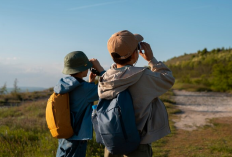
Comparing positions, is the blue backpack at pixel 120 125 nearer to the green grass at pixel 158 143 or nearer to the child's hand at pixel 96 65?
the child's hand at pixel 96 65

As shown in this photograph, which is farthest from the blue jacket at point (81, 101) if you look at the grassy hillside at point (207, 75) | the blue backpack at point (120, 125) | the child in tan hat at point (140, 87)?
the grassy hillside at point (207, 75)

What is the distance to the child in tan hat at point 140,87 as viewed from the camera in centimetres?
208

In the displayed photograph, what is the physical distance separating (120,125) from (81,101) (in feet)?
3.23

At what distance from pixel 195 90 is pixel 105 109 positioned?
21.1 meters

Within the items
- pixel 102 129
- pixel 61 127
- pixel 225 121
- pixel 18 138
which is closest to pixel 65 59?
pixel 61 127

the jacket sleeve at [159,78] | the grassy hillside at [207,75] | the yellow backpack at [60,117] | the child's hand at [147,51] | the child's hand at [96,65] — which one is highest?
the child's hand at [147,51]

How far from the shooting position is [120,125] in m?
1.97

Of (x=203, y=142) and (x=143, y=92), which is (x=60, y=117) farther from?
(x=203, y=142)

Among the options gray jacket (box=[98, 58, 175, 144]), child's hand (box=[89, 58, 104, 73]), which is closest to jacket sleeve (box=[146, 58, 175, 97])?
gray jacket (box=[98, 58, 175, 144])

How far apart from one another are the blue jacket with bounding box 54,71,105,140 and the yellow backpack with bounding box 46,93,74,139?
0.26 ft

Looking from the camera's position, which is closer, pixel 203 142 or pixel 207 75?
pixel 203 142

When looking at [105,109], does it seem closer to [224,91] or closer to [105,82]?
[105,82]

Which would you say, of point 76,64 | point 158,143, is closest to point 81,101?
point 76,64

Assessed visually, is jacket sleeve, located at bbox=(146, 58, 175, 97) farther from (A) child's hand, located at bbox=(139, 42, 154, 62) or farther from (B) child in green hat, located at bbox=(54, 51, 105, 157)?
(B) child in green hat, located at bbox=(54, 51, 105, 157)
